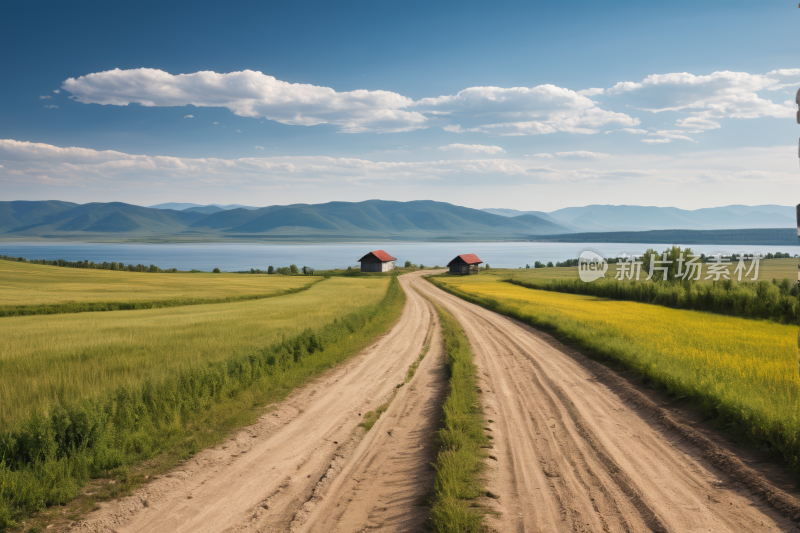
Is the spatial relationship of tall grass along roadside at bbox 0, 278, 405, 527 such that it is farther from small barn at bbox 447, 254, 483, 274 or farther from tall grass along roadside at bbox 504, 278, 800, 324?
small barn at bbox 447, 254, 483, 274

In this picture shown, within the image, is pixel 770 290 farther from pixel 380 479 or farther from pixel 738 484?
pixel 380 479

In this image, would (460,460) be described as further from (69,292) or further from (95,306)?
(69,292)

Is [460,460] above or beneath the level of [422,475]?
above

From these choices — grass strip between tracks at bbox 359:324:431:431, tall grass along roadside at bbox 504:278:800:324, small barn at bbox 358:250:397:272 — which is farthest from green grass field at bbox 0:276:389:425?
small barn at bbox 358:250:397:272

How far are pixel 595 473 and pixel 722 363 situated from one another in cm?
982

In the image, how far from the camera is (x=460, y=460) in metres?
7.21

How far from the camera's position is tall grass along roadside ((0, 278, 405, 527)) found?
6.64m

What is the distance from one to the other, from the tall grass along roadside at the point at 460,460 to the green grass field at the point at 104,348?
8.46 m

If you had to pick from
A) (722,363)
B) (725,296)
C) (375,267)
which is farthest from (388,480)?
(375,267)

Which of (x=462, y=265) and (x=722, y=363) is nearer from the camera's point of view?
(x=722, y=363)

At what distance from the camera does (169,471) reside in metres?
7.48

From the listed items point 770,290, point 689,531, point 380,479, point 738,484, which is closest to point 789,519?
point 738,484

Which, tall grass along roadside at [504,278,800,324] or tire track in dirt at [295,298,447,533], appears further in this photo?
tall grass along roadside at [504,278,800,324]

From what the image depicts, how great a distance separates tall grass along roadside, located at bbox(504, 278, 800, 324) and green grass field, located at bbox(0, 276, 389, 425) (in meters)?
30.2
